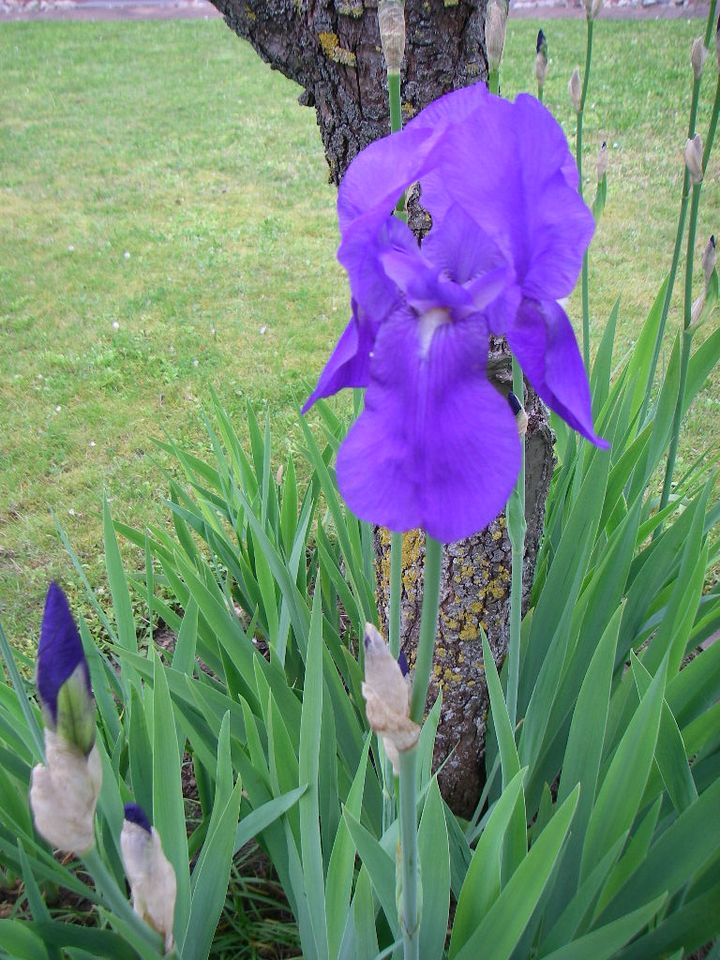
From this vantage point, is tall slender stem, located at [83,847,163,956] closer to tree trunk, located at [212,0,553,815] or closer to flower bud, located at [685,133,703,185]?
tree trunk, located at [212,0,553,815]

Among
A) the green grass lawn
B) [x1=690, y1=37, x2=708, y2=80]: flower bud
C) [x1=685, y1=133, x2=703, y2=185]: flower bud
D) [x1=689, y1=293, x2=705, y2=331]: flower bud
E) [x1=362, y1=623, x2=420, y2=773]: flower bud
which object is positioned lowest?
the green grass lawn

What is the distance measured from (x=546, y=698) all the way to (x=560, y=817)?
365 mm

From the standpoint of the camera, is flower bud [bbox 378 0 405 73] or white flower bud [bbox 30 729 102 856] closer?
white flower bud [bbox 30 729 102 856]

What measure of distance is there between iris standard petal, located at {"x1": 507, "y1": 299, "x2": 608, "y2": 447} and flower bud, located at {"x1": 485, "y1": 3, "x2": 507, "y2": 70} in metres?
0.42

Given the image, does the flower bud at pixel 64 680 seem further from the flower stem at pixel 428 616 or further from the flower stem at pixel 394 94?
the flower stem at pixel 394 94

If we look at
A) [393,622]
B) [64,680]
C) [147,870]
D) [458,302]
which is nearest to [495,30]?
[458,302]

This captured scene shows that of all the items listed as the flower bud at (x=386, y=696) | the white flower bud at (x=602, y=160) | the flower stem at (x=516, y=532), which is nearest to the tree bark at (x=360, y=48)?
the white flower bud at (x=602, y=160)

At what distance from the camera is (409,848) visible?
0.70 m

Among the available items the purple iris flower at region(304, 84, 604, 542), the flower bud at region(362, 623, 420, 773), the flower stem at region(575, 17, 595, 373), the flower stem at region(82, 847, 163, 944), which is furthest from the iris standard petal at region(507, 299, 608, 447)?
the flower stem at region(575, 17, 595, 373)

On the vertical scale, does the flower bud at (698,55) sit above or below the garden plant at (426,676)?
above

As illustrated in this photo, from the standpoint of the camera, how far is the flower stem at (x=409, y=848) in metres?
0.66

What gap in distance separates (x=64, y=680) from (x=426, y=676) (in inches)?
11.2

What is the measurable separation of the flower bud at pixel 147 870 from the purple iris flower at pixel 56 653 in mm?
110

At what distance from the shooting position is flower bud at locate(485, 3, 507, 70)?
0.85 m
